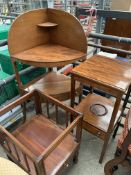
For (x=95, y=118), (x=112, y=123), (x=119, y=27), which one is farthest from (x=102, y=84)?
(x=119, y=27)

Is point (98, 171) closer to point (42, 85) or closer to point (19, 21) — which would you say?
point (42, 85)

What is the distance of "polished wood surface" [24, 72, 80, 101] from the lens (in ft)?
4.58

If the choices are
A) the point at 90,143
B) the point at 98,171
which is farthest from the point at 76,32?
the point at 98,171

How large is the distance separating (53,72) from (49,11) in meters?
0.64

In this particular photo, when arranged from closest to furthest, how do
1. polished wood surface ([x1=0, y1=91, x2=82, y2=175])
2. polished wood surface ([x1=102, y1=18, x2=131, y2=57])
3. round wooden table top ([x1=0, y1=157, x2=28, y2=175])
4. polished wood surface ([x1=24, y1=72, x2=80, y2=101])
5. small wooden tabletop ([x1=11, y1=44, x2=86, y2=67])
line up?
round wooden table top ([x1=0, y1=157, x2=28, y2=175]), polished wood surface ([x1=0, y1=91, x2=82, y2=175]), small wooden tabletop ([x1=11, y1=44, x2=86, y2=67]), polished wood surface ([x1=24, y1=72, x2=80, y2=101]), polished wood surface ([x1=102, y1=18, x2=131, y2=57])

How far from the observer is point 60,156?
3.44ft

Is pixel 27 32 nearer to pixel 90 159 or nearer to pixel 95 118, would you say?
pixel 95 118

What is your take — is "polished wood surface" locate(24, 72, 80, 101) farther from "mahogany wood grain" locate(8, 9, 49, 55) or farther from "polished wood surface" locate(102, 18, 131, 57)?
"polished wood surface" locate(102, 18, 131, 57)

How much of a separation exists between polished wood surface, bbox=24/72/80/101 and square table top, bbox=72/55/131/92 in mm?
386

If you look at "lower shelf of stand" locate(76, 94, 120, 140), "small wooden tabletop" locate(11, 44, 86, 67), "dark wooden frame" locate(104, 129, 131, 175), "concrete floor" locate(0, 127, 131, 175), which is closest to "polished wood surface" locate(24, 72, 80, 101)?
"lower shelf of stand" locate(76, 94, 120, 140)

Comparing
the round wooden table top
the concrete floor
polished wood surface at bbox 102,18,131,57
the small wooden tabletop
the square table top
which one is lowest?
the concrete floor

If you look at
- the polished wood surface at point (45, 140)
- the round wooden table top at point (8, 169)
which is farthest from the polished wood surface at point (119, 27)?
the round wooden table top at point (8, 169)

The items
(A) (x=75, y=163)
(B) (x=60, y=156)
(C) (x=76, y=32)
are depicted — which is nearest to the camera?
(B) (x=60, y=156)

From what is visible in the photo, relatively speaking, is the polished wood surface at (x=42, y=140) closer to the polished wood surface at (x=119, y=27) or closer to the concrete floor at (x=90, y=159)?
the concrete floor at (x=90, y=159)
